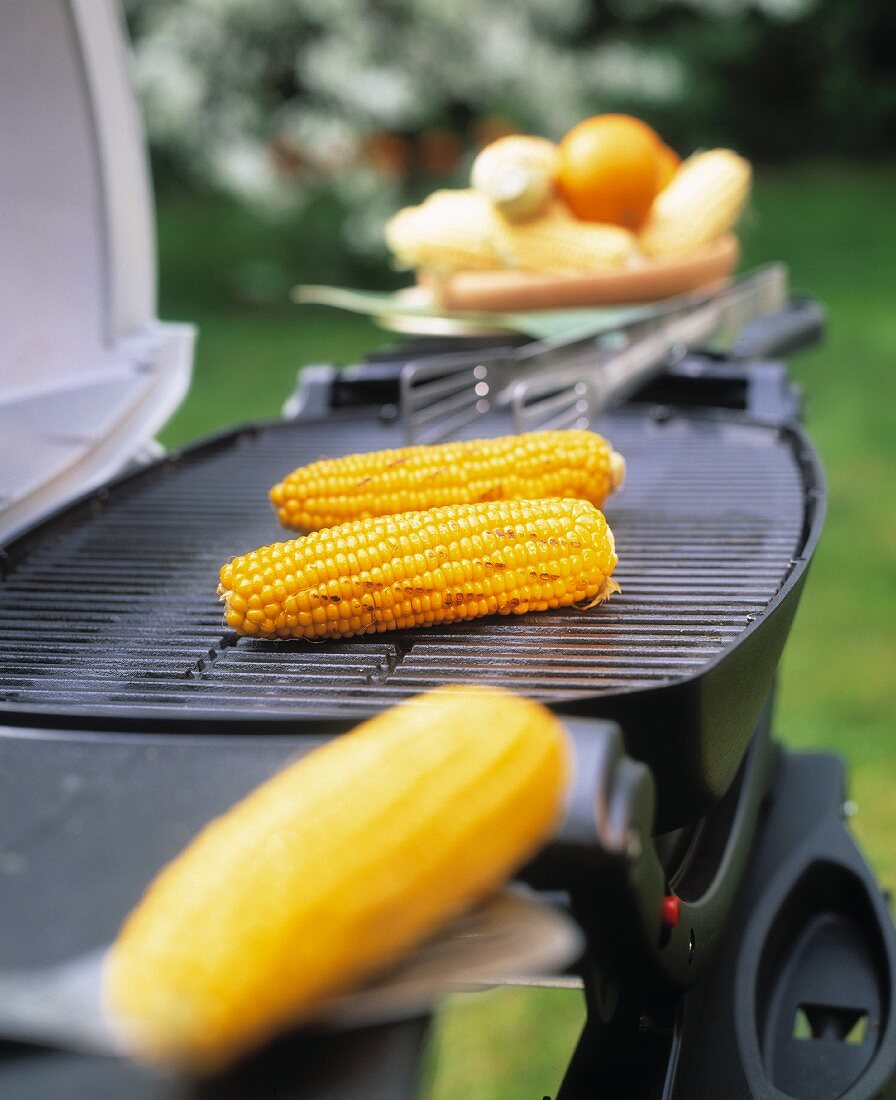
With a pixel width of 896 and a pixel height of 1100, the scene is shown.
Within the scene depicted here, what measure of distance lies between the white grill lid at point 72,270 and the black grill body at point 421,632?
11 cm

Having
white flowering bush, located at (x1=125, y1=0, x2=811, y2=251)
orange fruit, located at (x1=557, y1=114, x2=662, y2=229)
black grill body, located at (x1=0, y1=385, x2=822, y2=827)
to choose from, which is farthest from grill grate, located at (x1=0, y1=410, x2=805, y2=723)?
white flowering bush, located at (x1=125, y1=0, x2=811, y2=251)

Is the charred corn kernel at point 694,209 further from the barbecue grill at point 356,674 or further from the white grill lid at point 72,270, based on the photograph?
the white grill lid at point 72,270

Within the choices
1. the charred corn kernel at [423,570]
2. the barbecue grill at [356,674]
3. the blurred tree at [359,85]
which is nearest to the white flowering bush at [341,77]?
the blurred tree at [359,85]

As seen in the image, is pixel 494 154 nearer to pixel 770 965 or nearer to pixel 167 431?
pixel 770 965

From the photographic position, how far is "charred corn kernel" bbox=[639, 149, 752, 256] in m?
2.88

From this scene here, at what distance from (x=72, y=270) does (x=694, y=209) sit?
5.25 feet

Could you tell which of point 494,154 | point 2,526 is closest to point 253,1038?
point 2,526

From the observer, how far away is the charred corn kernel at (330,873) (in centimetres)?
65

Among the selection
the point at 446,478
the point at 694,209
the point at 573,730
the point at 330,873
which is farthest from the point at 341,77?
the point at 330,873

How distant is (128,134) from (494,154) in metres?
1.10

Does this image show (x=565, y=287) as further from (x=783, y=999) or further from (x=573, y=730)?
(x=573, y=730)

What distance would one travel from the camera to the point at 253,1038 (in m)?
0.66

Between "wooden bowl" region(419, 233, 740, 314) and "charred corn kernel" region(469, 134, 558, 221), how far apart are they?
0.15 metres

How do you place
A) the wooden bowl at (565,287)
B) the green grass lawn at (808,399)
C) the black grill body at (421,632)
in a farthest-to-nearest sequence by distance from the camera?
the wooden bowl at (565,287), the green grass lawn at (808,399), the black grill body at (421,632)
